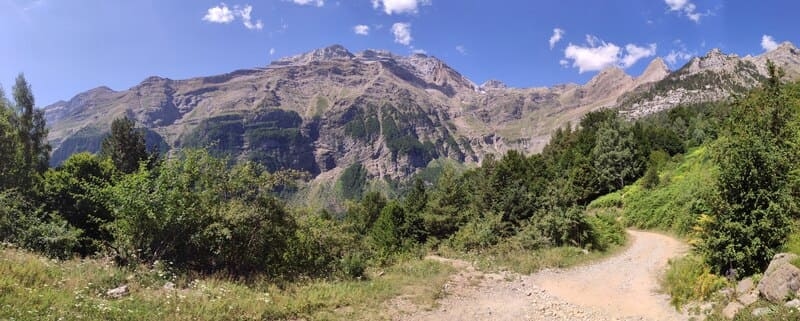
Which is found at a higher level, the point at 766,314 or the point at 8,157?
the point at 8,157

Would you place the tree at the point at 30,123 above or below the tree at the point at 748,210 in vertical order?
above

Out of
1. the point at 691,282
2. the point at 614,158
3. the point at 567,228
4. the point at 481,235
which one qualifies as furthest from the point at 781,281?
the point at 614,158

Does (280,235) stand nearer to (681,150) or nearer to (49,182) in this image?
(49,182)

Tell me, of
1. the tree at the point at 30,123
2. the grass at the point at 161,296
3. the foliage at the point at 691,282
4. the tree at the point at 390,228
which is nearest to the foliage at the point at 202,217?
the grass at the point at 161,296

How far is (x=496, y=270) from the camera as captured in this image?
21422 mm

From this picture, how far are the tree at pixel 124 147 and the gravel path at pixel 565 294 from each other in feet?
137

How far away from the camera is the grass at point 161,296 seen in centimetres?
975

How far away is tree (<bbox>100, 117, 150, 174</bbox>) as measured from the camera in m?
49.7

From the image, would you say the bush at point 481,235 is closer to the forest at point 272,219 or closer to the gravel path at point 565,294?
the forest at point 272,219

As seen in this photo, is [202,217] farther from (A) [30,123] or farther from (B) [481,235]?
(A) [30,123]

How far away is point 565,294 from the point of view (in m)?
17.0

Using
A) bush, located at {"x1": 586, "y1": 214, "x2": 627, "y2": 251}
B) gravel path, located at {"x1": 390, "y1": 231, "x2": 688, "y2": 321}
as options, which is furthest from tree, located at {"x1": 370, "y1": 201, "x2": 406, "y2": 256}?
gravel path, located at {"x1": 390, "y1": 231, "x2": 688, "y2": 321}

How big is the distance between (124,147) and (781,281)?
5545 centimetres

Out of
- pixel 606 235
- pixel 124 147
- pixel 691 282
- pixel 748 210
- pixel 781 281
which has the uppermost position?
pixel 124 147
